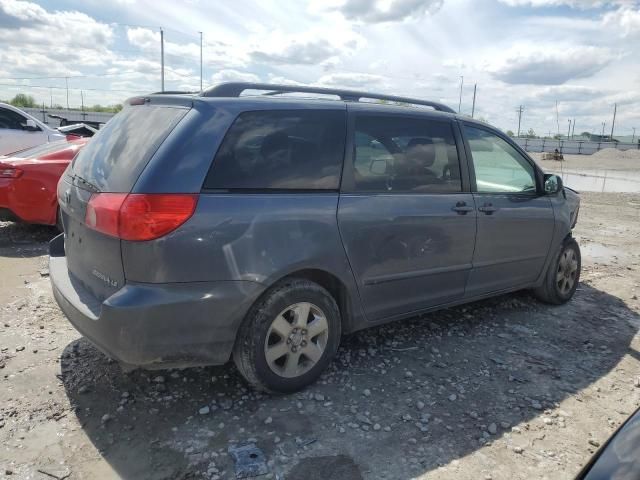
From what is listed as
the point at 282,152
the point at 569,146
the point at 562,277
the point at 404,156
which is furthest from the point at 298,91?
the point at 569,146

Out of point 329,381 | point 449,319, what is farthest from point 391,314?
point 449,319

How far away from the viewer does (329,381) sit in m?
3.48

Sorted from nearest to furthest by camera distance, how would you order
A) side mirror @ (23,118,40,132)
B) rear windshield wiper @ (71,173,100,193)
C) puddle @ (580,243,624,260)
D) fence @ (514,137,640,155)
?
rear windshield wiper @ (71,173,100,193) → puddle @ (580,243,624,260) → side mirror @ (23,118,40,132) → fence @ (514,137,640,155)

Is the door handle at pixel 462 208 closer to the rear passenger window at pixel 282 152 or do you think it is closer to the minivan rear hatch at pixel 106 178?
the rear passenger window at pixel 282 152

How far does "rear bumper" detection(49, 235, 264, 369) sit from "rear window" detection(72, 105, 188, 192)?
1.94ft

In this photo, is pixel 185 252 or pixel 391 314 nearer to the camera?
pixel 185 252

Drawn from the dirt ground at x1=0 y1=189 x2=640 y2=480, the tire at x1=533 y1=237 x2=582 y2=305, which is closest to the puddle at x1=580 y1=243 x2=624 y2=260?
the tire at x1=533 y1=237 x2=582 y2=305

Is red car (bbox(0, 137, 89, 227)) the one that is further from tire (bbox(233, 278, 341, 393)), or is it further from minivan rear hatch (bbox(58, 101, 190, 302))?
tire (bbox(233, 278, 341, 393))

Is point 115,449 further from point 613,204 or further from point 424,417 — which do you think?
point 613,204

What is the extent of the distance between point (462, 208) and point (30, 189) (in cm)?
524

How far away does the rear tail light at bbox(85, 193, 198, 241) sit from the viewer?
8.70ft

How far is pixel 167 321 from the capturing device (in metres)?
2.72

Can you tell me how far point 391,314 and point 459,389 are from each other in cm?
68

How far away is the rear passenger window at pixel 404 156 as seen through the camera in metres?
3.48
